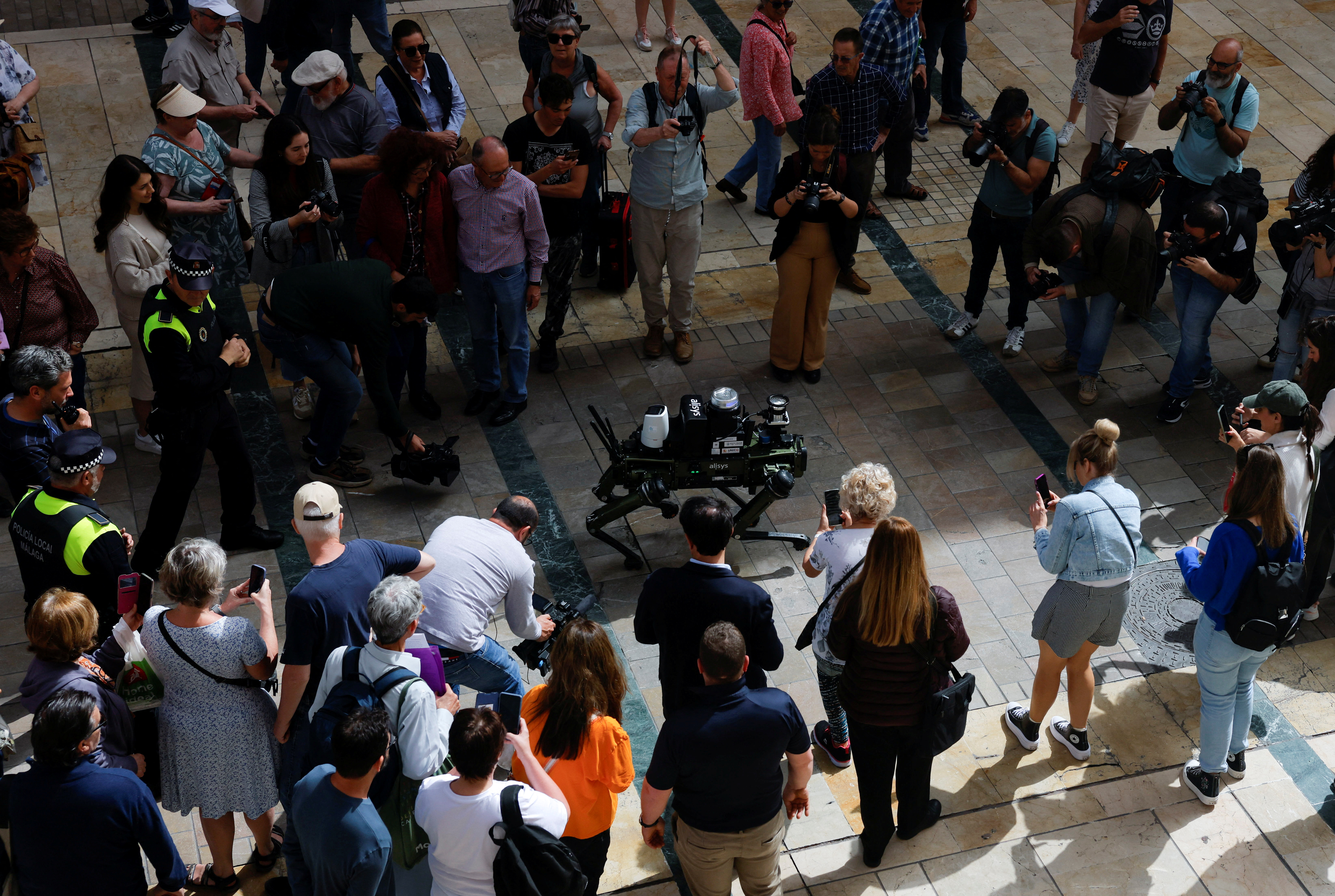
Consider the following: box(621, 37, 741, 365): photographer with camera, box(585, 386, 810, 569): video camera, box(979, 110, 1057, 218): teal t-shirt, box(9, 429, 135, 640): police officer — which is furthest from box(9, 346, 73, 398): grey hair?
box(979, 110, 1057, 218): teal t-shirt

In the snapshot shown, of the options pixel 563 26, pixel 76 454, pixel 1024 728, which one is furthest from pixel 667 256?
→ pixel 76 454

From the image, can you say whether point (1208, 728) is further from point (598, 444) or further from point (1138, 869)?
point (598, 444)

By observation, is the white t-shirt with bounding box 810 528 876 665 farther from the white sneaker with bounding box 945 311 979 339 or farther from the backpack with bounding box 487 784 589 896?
the white sneaker with bounding box 945 311 979 339

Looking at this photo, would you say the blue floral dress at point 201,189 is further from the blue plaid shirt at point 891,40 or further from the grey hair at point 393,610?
the blue plaid shirt at point 891,40

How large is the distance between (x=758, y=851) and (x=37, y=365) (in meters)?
3.61

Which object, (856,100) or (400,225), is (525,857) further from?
(856,100)

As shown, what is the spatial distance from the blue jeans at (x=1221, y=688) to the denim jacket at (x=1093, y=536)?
47 cm

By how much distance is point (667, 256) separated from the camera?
794 cm

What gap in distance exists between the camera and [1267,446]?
5066mm

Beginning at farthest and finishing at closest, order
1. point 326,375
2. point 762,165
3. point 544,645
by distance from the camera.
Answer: point 762,165, point 326,375, point 544,645

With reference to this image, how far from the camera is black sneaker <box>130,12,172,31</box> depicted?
1084cm

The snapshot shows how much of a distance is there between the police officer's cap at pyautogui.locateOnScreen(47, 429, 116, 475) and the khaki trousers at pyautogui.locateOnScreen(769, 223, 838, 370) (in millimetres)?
4125

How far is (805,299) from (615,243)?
1495 millimetres

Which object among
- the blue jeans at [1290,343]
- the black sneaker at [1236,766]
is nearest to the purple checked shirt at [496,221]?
the blue jeans at [1290,343]
